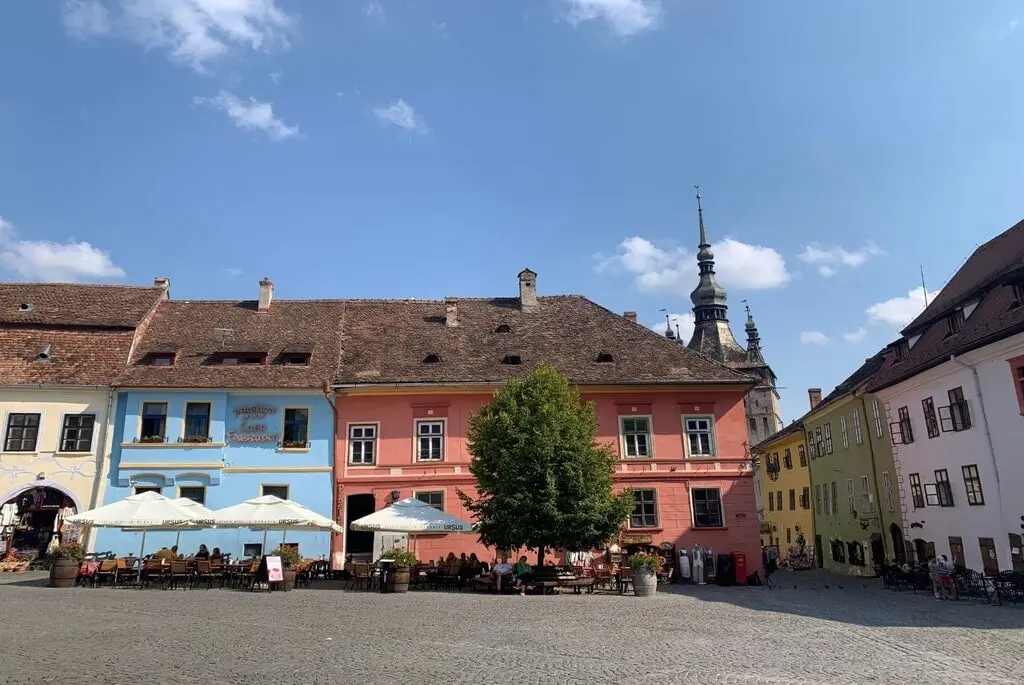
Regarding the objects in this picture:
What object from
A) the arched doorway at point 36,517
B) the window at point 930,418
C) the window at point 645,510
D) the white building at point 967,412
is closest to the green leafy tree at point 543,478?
the window at point 645,510

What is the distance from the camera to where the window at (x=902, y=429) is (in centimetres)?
2814

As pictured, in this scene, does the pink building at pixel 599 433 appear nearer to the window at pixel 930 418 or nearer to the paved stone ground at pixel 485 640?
the window at pixel 930 418

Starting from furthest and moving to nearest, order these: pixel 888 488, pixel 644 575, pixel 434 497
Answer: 1. pixel 888 488
2. pixel 434 497
3. pixel 644 575

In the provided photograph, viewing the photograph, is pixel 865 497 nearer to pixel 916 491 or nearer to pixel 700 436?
pixel 916 491

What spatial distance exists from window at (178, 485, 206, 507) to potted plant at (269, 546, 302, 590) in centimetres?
617

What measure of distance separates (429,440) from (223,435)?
7.32 metres

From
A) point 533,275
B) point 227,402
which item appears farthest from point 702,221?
point 227,402

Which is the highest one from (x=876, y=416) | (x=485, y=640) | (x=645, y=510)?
(x=876, y=416)

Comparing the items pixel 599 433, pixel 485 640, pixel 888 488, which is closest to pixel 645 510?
pixel 599 433

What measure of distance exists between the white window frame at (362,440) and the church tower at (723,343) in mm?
52403

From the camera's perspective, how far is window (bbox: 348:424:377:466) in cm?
2647

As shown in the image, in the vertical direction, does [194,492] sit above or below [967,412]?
below

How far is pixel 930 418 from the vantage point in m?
26.3

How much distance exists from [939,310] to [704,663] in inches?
924
